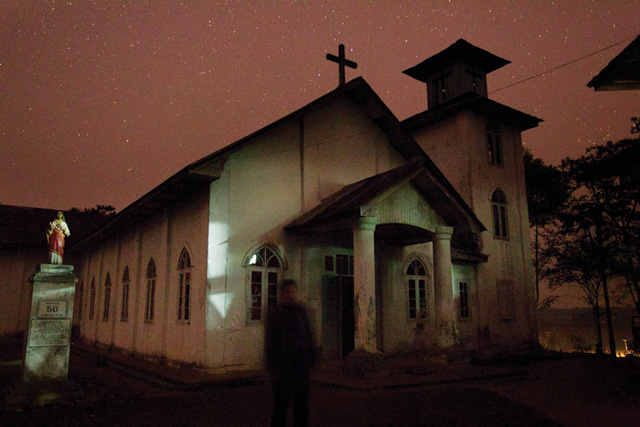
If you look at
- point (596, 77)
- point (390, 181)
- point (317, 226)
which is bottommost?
point (317, 226)

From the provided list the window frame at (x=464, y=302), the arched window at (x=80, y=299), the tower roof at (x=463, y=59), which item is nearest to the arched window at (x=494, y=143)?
the tower roof at (x=463, y=59)

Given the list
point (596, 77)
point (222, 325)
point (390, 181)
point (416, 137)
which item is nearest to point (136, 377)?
point (222, 325)

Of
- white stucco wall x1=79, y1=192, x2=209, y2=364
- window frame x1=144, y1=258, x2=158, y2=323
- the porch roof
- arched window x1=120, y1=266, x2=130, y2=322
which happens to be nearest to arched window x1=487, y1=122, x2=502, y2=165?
the porch roof

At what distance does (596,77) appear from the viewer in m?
8.86

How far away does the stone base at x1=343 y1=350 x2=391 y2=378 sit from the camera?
1049cm

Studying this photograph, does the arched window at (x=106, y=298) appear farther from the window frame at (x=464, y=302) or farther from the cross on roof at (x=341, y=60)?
the window frame at (x=464, y=302)

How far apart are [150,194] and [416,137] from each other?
1282cm

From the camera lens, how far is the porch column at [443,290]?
1227 centimetres

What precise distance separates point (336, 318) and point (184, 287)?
4.05 m

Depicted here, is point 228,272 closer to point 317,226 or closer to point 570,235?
point 317,226

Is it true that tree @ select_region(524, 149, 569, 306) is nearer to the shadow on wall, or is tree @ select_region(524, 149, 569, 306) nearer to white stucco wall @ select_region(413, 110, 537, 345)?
white stucco wall @ select_region(413, 110, 537, 345)

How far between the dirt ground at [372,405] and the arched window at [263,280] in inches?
76.2

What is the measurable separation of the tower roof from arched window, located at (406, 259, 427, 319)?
10585mm

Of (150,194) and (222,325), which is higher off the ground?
(150,194)
